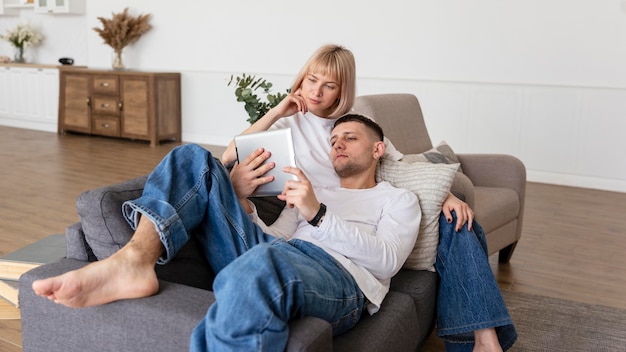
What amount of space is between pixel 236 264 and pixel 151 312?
0.21 meters

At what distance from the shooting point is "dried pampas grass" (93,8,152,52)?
7.17 m

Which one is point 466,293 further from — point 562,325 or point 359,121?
point 562,325

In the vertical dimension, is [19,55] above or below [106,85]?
above

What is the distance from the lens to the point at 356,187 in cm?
209

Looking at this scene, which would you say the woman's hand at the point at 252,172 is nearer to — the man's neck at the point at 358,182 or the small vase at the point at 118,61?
the man's neck at the point at 358,182

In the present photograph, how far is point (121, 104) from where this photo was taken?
23.2 feet

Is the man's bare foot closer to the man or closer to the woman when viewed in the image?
the woman

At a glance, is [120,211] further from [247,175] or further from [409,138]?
[409,138]

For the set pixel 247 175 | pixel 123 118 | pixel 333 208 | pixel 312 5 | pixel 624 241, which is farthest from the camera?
pixel 123 118

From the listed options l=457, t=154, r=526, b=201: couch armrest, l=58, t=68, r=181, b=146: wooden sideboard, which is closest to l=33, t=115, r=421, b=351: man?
l=457, t=154, r=526, b=201: couch armrest

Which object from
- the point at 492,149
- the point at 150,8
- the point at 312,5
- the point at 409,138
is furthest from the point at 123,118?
the point at 409,138

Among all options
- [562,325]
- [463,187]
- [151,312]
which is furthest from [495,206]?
[151,312]

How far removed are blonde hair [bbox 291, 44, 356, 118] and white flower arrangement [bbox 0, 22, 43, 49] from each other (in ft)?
23.1

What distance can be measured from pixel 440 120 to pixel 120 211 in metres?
4.44
